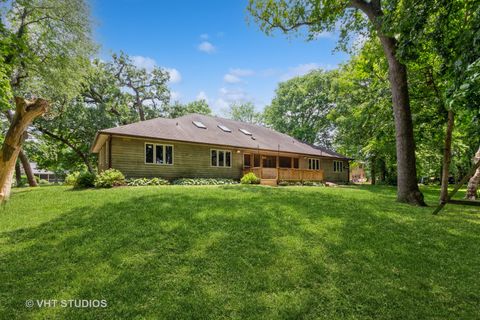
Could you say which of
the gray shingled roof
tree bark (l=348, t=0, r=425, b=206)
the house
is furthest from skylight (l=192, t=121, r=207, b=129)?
tree bark (l=348, t=0, r=425, b=206)

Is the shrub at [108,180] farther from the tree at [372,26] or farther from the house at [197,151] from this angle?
the tree at [372,26]

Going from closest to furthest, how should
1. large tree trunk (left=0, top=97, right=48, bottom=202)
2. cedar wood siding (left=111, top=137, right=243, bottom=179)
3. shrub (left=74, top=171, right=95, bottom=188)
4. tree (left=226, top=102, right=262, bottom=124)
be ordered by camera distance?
large tree trunk (left=0, top=97, right=48, bottom=202)
shrub (left=74, top=171, right=95, bottom=188)
cedar wood siding (left=111, top=137, right=243, bottom=179)
tree (left=226, top=102, right=262, bottom=124)

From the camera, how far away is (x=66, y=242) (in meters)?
4.93

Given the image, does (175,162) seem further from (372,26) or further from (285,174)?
(372,26)

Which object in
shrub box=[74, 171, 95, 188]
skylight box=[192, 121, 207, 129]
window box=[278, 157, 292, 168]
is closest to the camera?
shrub box=[74, 171, 95, 188]

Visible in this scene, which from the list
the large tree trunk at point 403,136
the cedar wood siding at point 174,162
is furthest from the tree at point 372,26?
the cedar wood siding at point 174,162

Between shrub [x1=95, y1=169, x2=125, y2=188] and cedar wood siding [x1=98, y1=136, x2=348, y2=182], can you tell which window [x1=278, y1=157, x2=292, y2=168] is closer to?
cedar wood siding [x1=98, y1=136, x2=348, y2=182]

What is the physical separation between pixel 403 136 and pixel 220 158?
40.4ft

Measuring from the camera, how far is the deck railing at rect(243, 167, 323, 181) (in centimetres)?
1820

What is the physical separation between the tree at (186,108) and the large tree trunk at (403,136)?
26.1 meters

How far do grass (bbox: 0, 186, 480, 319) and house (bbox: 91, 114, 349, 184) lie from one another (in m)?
8.05

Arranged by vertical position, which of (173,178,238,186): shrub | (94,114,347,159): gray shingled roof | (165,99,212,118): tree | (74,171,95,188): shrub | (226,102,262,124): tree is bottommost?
(173,178,238,186): shrub

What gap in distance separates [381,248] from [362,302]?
1814 millimetres

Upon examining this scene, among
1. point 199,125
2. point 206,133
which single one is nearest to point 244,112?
point 199,125
